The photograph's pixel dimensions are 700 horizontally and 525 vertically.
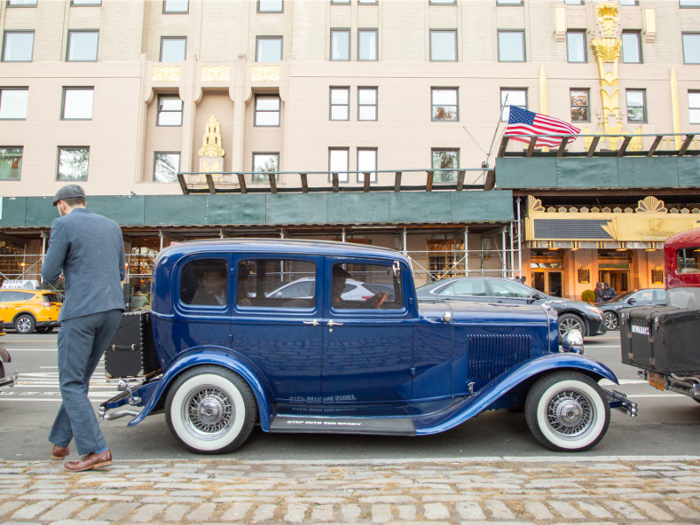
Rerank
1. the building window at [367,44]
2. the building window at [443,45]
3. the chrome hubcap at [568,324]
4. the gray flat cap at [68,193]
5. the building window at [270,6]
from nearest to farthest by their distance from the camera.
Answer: the gray flat cap at [68,193], the chrome hubcap at [568,324], the building window at [443,45], the building window at [367,44], the building window at [270,6]

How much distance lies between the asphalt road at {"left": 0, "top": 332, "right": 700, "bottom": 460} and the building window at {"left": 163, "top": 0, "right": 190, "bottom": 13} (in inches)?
888

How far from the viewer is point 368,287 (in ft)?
14.3

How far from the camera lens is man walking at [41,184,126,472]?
3.53m

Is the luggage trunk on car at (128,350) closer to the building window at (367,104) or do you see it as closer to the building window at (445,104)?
the building window at (367,104)

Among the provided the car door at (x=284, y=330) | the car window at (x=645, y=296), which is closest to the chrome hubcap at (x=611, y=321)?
the car window at (x=645, y=296)

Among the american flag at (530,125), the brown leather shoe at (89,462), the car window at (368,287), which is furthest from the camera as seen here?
the american flag at (530,125)

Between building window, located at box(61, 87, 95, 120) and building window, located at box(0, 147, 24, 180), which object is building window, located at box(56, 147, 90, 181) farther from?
building window, located at box(0, 147, 24, 180)

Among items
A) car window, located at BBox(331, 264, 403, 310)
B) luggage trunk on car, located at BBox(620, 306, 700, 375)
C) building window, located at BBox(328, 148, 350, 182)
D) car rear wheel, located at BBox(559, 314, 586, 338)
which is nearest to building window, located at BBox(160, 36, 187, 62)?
building window, located at BBox(328, 148, 350, 182)

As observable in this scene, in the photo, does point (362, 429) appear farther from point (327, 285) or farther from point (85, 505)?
point (85, 505)

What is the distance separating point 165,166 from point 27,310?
9387 millimetres

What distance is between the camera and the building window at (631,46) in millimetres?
21453

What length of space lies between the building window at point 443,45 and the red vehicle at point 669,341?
18289 millimetres

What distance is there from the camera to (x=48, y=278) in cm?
350

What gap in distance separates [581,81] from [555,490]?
22360 millimetres
